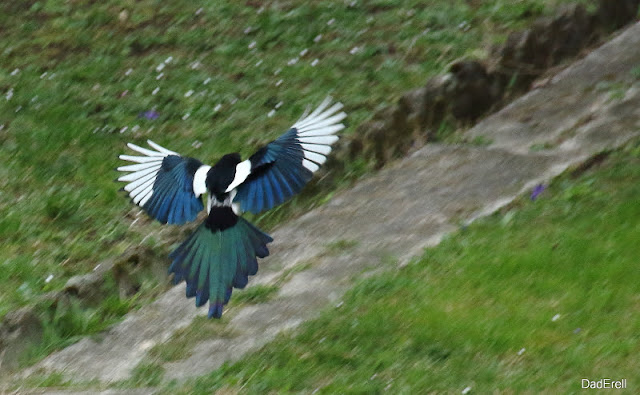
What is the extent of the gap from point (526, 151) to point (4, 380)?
2707 mm

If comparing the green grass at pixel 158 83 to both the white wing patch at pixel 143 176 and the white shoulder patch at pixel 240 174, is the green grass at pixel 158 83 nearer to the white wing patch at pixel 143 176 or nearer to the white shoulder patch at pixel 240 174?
the white wing patch at pixel 143 176

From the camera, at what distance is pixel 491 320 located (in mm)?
4086

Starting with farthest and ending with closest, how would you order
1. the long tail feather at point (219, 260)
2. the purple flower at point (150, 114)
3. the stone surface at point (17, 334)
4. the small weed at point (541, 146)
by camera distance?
the purple flower at point (150, 114) < the small weed at point (541, 146) < the stone surface at point (17, 334) < the long tail feather at point (219, 260)

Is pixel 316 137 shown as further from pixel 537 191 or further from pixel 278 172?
pixel 537 191

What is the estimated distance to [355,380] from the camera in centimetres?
390

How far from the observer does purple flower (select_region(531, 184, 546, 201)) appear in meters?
5.04

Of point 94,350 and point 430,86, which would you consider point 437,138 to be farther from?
point 94,350

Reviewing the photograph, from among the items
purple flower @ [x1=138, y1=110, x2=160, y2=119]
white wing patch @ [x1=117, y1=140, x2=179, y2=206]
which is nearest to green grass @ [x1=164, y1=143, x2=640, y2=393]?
white wing patch @ [x1=117, y1=140, x2=179, y2=206]

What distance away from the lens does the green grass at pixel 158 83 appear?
5.59 metres

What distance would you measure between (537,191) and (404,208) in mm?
623

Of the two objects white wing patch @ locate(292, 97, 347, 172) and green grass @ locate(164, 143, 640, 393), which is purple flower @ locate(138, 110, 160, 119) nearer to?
white wing patch @ locate(292, 97, 347, 172)

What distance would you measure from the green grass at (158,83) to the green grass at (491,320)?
1104mm

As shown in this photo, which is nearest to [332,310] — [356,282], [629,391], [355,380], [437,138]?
[356,282]

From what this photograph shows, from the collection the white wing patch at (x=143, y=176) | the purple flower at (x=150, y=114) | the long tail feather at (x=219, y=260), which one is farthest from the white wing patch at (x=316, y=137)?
the purple flower at (x=150, y=114)
